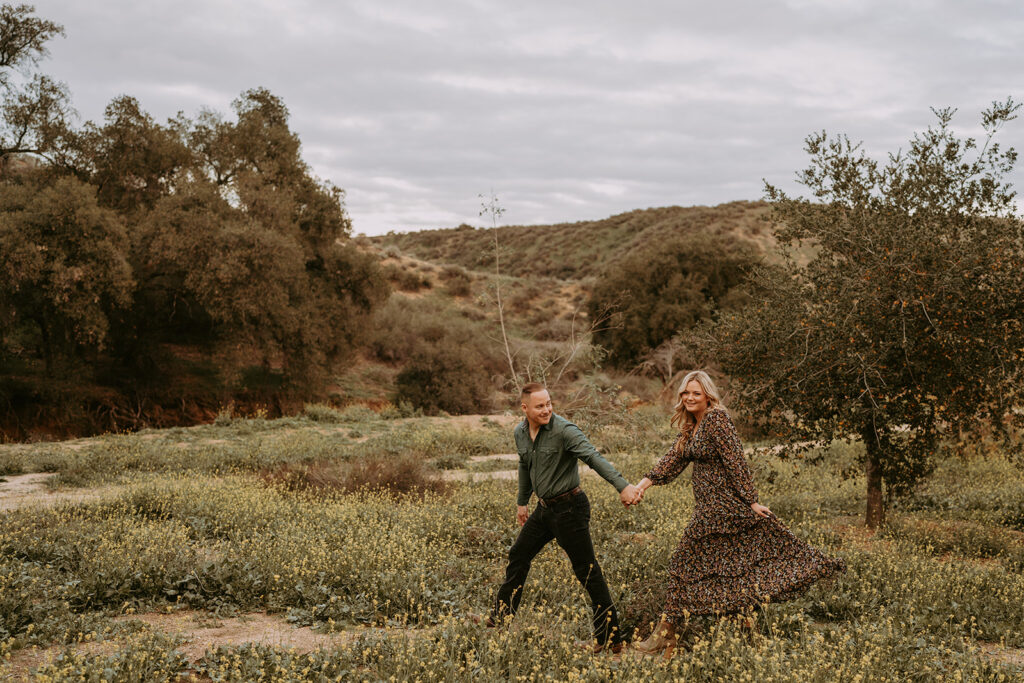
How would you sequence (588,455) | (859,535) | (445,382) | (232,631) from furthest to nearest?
(445,382), (859,535), (232,631), (588,455)

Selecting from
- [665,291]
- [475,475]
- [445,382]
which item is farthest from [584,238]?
[475,475]

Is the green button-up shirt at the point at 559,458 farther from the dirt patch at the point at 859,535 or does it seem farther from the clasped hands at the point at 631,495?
the dirt patch at the point at 859,535

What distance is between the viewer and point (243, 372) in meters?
26.0

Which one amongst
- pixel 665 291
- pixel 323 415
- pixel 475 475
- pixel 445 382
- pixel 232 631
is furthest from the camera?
pixel 665 291

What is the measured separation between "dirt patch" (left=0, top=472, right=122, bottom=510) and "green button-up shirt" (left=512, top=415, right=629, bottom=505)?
736 cm

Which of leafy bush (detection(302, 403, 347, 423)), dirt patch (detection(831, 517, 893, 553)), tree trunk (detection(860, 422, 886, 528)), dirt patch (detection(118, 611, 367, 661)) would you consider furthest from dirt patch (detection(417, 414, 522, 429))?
dirt patch (detection(118, 611, 367, 661))

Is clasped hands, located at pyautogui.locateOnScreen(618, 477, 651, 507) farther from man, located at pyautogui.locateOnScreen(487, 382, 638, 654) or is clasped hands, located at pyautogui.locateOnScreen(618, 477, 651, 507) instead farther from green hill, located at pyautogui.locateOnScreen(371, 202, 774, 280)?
green hill, located at pyautogui.locateOnScreen(371, 202, 774, 280)

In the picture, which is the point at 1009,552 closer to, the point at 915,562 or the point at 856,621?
the point at 915,562

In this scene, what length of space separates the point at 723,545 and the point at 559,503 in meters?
1.36

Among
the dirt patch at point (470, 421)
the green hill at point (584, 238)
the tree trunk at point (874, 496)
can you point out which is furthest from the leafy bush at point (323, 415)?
the green hill at point (584, 238)

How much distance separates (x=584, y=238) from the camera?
6862cm

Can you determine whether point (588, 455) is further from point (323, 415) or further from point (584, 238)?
point (584, 238)

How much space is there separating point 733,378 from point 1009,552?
11.8 feet

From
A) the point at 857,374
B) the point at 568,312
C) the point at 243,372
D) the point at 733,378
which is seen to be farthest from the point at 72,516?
the point at 568,312
